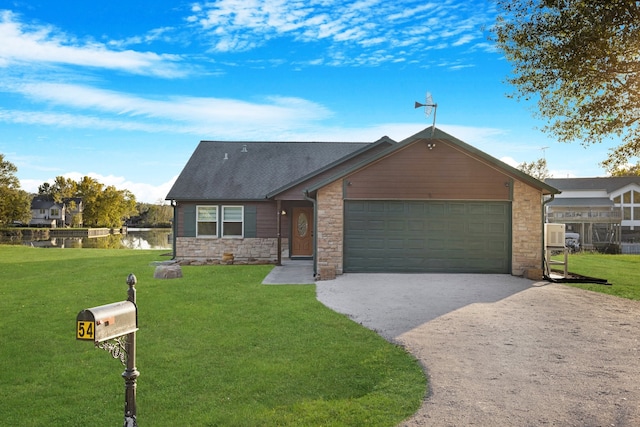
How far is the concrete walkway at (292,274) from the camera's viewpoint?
45.6 ft

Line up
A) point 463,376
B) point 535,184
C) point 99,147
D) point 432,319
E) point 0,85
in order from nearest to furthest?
point 463,376 → point 432,319 → point 535,184 → point 0,85 → point 99,147

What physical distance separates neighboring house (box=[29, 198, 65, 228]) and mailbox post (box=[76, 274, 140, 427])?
317 feet

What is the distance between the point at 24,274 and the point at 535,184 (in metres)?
17.4

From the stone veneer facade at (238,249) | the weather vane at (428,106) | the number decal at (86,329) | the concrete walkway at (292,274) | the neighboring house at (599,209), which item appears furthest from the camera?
the neighboring house at (599,209)

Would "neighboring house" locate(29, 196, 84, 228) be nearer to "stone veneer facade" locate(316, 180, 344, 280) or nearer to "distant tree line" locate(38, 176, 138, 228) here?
"distant tree line" locate(38, 176, 138, 228)

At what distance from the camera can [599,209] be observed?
44.2m

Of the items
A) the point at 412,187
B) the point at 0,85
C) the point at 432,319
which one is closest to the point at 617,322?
the point at 432,319

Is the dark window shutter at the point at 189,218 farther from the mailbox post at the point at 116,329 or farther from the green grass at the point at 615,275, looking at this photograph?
the mailbox post at the point at 116,329

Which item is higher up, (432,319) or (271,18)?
(271,18)

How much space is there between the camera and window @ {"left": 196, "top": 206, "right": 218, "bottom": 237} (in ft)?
69.5

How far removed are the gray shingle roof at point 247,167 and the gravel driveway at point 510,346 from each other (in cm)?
953

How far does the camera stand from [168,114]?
80.0 ft

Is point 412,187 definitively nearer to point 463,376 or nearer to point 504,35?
point 504,35

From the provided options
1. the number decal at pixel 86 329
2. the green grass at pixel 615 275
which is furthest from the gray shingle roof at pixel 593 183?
the number decal at pixel 86 329
